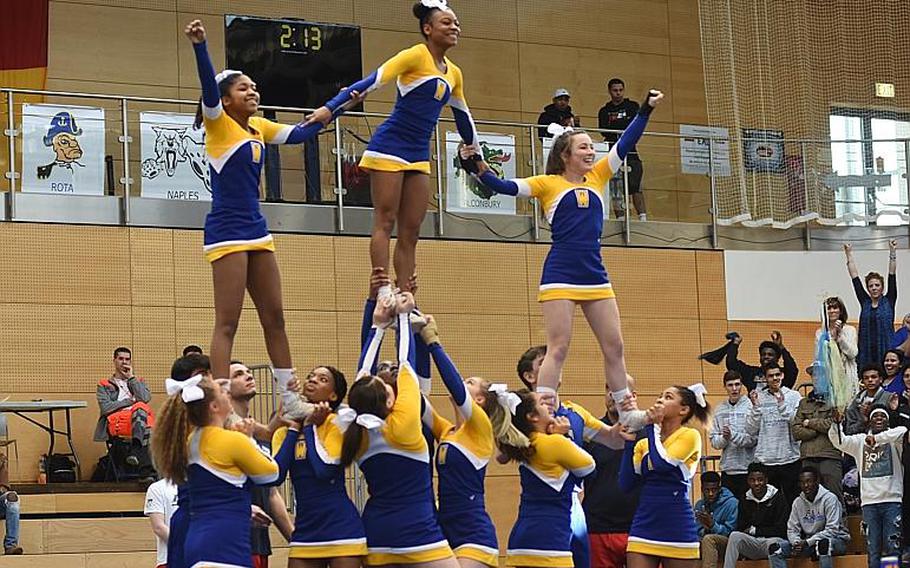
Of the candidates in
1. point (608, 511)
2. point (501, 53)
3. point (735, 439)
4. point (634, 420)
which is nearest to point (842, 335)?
point (735, 439)

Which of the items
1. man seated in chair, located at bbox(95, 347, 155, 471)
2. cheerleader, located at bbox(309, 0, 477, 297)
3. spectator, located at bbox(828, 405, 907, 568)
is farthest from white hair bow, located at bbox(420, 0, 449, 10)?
spectator, located at bbox(828, 405, 907, 568)

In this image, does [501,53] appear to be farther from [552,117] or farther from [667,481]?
[667,481]

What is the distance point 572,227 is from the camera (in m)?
→ 9.77

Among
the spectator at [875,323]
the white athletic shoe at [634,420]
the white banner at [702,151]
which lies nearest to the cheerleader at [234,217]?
the white athletic shoe at [634,420]

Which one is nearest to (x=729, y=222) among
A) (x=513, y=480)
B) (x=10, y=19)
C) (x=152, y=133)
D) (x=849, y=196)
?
(x=849, y=196)

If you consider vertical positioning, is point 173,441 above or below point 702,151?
below

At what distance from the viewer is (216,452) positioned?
7547 mm

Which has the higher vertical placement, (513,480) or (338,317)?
(338,317)

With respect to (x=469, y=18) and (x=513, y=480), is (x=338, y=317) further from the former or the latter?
(x=469, y=18)

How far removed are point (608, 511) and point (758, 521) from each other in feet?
17.4

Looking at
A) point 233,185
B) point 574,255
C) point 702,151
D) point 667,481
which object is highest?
point 702,151

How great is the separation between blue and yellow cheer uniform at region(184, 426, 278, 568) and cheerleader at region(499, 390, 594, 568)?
66.9 inches

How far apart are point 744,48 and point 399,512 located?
38.9ft

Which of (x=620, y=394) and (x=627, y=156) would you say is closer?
(x=620, y=394)
